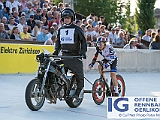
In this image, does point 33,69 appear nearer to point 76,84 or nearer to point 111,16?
point 76,84

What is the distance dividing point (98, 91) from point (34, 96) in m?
2.10

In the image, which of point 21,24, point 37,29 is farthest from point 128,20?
point 21,24

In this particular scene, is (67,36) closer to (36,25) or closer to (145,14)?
(36,25)

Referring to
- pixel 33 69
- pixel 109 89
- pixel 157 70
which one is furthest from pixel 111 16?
pixel 109 89

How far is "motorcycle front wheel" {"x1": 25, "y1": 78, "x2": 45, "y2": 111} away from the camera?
8781 mm

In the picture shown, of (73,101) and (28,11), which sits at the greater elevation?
(28,11)

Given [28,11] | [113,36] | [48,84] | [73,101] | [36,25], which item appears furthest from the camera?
[113,36]

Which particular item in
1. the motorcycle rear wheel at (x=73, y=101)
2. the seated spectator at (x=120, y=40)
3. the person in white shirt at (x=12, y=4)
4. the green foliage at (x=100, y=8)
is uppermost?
the green foliage at (x=100, y=8)

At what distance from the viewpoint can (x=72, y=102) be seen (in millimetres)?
9766

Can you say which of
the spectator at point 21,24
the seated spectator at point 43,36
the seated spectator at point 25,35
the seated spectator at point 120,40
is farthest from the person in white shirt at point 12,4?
the seated spectator at point 120,40

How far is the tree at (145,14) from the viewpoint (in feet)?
151

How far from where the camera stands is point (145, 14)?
46219 mm

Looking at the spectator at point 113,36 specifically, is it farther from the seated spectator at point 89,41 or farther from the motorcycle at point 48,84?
the motorcycle at point 48,84

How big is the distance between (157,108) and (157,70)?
14.5 meters
